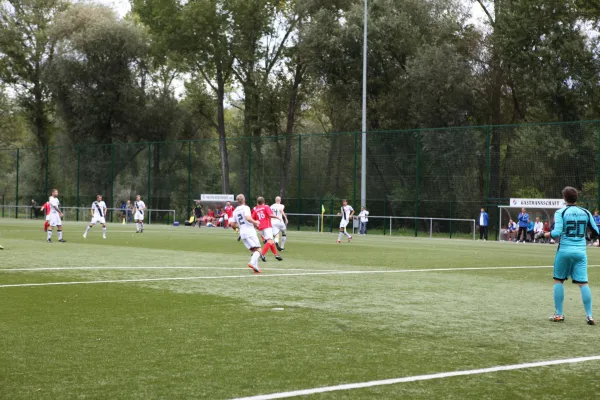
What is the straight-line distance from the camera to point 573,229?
1026 cm

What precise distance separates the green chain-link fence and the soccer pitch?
70.7 ft

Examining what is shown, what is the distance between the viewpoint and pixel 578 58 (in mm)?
43375

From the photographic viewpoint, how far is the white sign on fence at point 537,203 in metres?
36.0

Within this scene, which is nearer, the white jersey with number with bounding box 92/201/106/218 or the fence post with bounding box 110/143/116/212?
the white jersey with number with bounding box 92/201/106/218

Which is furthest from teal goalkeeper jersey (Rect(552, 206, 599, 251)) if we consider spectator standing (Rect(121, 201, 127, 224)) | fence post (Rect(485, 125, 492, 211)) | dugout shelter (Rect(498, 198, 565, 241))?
spectator standing (Rect(121, 201, 127, 224))

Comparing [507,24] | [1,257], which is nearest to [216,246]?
[1,257]

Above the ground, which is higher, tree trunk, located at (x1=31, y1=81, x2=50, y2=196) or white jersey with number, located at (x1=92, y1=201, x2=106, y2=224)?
tree trunk, located at (x1=31, y1=81, x2=50, y2=196)

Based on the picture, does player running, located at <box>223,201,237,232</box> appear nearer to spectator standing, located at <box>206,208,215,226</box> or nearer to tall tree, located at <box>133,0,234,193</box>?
spectator standing, located at <box>206,208,215,226</box>

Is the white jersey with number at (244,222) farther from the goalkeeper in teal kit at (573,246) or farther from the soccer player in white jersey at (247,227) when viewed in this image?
the goalkeeper in teal kit at (573,246)

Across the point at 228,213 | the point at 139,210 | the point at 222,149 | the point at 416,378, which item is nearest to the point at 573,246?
the point at 416,378

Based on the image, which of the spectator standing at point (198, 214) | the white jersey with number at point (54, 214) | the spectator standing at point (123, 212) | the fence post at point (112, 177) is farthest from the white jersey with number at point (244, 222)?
the fence post at point (112, 177)

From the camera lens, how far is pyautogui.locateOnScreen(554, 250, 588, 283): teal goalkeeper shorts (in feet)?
33.5

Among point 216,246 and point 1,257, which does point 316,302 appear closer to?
point 1,257

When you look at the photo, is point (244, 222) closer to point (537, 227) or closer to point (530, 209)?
point (537, 227)
